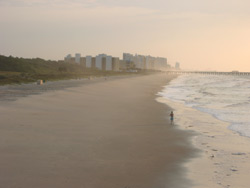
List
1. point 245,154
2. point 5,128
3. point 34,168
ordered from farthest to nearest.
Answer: point 5,128 → point 245,154 → point 34,168

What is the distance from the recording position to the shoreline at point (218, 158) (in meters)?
7.17

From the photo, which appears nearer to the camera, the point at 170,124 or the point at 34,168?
the point at 34,168

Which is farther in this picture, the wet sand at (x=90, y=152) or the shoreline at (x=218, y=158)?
the shoreline at (x=218, y=158)

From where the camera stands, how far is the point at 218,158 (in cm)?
903

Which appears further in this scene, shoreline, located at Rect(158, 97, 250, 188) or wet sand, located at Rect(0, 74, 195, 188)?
shoreline, located at Rect(158, 97, 250, 188)

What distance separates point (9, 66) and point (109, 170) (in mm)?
118750

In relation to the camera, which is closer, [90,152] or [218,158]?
[218,158]

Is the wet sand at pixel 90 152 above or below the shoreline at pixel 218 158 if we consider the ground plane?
above

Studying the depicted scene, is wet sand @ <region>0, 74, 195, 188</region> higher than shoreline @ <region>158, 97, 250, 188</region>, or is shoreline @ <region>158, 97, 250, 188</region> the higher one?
wet sand @ <region>0, 74, 195, 188</region>

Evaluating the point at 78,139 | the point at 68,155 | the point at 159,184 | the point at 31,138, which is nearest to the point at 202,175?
the point at 159,184

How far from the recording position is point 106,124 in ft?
46.9

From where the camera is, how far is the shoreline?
282 inches

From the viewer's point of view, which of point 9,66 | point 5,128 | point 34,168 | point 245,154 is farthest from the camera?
point 9,66

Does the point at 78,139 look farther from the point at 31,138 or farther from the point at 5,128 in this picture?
the point at 5,128
